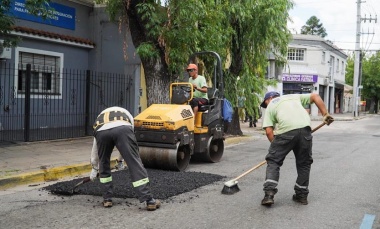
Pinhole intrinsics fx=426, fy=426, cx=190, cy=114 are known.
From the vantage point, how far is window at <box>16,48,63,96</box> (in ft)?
43.2

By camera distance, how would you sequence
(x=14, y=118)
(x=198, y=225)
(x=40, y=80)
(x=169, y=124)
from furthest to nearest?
1. (x=40, y=80)
2. (x=14, y=118)
3. (x=169, y=124)
4. (x=198, y=225)

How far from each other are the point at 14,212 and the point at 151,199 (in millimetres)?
1791

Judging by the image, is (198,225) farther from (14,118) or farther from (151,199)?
(14,118)

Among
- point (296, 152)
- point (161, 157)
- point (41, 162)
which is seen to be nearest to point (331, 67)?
point (161, 157)

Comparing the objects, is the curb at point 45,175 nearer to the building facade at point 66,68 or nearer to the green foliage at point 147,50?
the green foliage at point 147,50

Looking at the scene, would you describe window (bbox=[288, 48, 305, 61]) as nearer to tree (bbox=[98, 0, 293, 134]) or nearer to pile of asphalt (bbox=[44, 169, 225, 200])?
tree (bbox=[98, 0, 293, 134])

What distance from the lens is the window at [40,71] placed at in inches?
518

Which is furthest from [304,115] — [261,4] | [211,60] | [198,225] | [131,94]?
[131,94]

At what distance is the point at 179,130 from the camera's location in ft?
26.8

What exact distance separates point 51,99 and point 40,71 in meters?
0.99

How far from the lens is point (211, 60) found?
13.7 metres

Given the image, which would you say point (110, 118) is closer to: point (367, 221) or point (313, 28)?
point (367, 221)

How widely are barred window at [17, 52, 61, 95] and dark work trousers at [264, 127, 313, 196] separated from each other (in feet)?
29.4

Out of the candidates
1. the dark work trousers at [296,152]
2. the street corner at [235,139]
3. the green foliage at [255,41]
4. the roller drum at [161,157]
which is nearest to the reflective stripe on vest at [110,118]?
the dark work trousers at [296,152]
